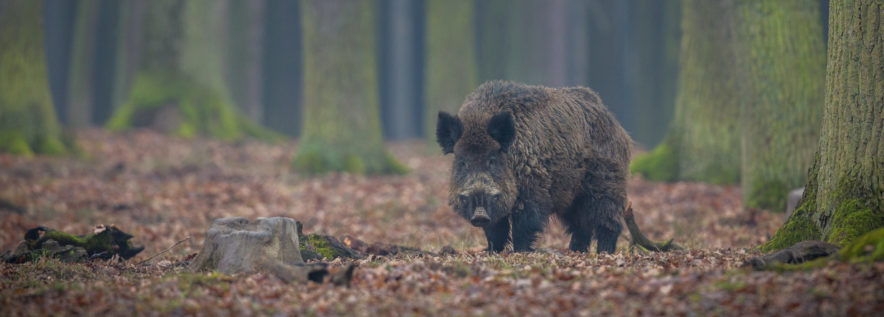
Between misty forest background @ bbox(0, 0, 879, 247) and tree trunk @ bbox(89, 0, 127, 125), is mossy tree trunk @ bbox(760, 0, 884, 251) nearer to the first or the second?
misty forest background @ bbox(0, 0, 879, 247)

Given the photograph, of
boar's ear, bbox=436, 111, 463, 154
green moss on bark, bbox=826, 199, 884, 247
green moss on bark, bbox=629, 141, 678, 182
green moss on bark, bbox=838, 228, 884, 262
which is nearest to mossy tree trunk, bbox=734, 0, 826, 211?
green moss on bark, bbox=629, 141, 678, 182

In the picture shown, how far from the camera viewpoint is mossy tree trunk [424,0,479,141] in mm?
25500

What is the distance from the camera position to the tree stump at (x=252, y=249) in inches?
303

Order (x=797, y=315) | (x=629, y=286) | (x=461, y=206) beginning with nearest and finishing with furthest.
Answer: (x=797, y=315) → (x=629, y=286) → (x=461, y=206)

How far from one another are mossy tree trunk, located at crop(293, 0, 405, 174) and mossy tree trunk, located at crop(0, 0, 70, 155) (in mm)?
6111

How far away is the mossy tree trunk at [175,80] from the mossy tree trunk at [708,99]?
13090 mm

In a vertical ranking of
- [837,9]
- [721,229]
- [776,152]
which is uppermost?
[837,9]

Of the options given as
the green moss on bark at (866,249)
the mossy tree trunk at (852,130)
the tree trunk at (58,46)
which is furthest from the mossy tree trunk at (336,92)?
the tree trunk at (58,46)

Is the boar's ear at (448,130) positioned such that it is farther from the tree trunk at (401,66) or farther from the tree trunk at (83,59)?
the tree trunk at (401,66)

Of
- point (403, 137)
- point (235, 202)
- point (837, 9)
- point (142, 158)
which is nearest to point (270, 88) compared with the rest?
point (403, 137)

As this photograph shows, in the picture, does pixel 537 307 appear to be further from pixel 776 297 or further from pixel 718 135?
pixel 718 135

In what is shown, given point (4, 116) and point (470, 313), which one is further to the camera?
point (4, 116)

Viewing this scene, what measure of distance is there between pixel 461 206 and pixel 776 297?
3.78 metres

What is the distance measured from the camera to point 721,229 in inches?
474
